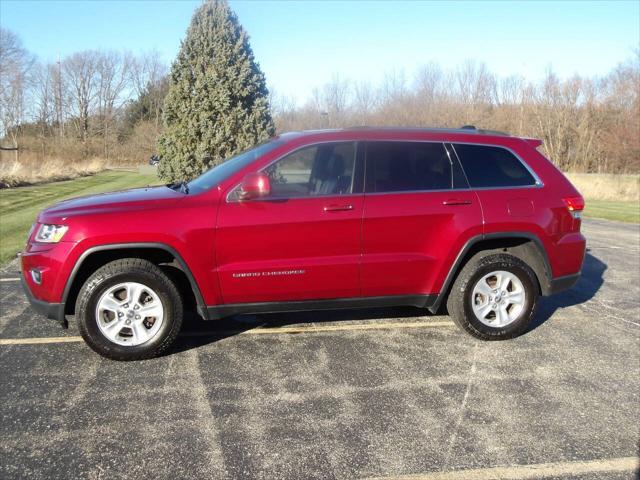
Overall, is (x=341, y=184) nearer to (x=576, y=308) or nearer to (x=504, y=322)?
(x=504, y=322)

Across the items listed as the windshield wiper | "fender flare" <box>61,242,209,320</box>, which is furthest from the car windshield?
"fender flare" <box>61,242,209,320</box>

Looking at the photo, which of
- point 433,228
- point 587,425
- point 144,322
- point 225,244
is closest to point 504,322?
point 433,228

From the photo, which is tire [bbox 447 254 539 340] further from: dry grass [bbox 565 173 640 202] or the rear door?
dry grass [bbox 565 173 640 202]

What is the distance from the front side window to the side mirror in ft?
0.56

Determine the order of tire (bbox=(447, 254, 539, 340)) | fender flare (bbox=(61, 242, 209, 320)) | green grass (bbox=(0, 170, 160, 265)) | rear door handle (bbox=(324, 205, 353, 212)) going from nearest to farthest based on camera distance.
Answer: fender flare (bbox=(61, 242, 209, 320))
rear door handle (bbox=(324, 205, 353, 212))
tire (bbox=(447, 254, 539, 340))
green grass (bbox=(0, 170, 160, 265))

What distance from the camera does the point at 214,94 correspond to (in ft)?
42.8

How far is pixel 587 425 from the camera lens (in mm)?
3334

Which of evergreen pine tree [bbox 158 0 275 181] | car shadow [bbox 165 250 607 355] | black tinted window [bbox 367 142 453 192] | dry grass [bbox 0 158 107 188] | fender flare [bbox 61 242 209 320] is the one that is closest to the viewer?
fender flare [bbox 61 242 209 320]

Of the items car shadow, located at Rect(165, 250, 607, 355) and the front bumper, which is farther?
car shadow, located at Rect(165, 250, 607, 355)

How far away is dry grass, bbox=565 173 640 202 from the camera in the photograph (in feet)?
73.3

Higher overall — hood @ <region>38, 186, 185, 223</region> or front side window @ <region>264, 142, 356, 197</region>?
front side window @ <region>264, 142, 356, 197</region>

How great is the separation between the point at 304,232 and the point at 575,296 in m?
3.87

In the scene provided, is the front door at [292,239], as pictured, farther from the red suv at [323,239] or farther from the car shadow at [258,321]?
the car shadow at [258,321]

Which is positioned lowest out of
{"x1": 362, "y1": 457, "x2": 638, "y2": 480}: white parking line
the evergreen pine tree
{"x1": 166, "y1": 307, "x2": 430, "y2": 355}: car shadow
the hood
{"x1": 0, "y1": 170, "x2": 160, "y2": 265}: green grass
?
{"x1": 362, "y1": 457, "x2": 638, "y2": 480}: white parking line
